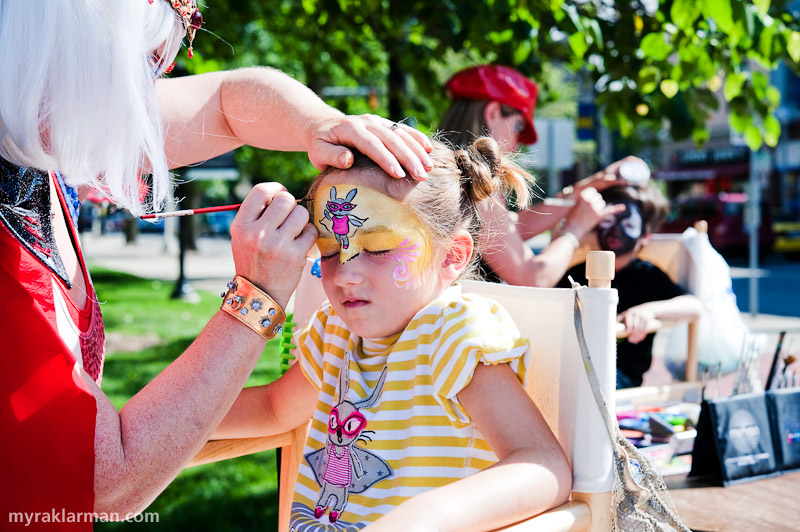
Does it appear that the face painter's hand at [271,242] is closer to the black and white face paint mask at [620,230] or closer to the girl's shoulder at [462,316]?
the girl's shoulder at [462,316]

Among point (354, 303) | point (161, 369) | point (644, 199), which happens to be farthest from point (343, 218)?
point (161, 369)

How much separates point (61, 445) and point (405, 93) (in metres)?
4.31

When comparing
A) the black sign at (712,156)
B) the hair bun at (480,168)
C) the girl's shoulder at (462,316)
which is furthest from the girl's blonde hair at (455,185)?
the black sign at (712,156)

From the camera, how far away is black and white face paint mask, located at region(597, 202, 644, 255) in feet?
10.6

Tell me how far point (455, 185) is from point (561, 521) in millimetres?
649

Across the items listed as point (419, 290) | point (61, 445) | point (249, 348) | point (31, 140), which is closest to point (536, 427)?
point (419, 290)

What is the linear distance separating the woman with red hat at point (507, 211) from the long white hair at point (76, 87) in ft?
5.19

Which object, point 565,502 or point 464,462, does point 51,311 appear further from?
point 565,502

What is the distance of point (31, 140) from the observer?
1.06 m

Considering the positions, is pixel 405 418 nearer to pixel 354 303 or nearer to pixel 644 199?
pixel 354 303

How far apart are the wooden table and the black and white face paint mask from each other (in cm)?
141

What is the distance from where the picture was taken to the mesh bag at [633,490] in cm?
128

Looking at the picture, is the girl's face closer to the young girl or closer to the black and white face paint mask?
the young girl

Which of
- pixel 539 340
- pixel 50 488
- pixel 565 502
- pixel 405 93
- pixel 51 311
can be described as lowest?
pixel 565 502
